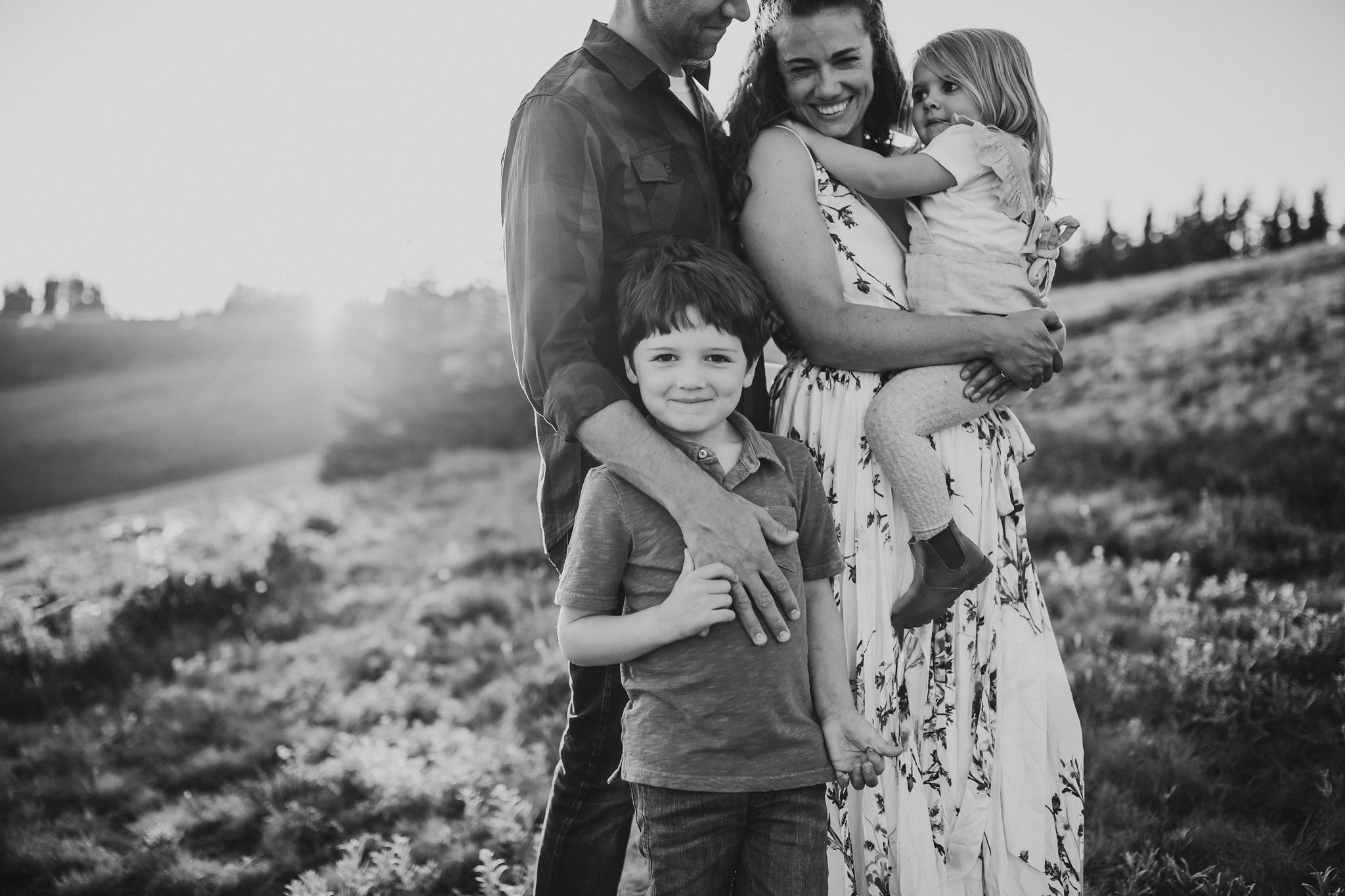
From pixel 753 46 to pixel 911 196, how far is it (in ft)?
2.14

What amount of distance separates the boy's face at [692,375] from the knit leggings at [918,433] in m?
0.52

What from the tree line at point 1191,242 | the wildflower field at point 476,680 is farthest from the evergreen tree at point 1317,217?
the wildflower field at point 476,680

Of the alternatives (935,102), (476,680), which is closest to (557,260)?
(935,102)

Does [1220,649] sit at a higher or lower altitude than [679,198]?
lower

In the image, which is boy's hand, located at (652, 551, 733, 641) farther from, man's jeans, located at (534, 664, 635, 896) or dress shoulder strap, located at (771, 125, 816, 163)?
dress shoulder strap, located at (771, 125, 816, 163)

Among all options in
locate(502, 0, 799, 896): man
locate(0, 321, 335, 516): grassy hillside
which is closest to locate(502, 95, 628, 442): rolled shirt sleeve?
locate(502, 0, 799, 896): man

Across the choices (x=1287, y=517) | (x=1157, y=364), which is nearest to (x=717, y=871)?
(x=1287, y=517)

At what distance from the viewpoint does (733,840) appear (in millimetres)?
1705

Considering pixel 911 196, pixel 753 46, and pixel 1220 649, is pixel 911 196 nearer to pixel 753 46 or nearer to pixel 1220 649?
pixel 753 46

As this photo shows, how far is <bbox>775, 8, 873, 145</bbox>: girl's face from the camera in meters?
2.19

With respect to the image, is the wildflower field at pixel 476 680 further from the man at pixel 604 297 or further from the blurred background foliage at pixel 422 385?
the blurred background foliage at pixel 422 385

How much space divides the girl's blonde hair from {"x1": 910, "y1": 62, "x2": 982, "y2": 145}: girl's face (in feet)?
0.08

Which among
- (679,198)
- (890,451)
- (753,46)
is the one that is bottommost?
(890,451)

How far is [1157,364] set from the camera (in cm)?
1204
